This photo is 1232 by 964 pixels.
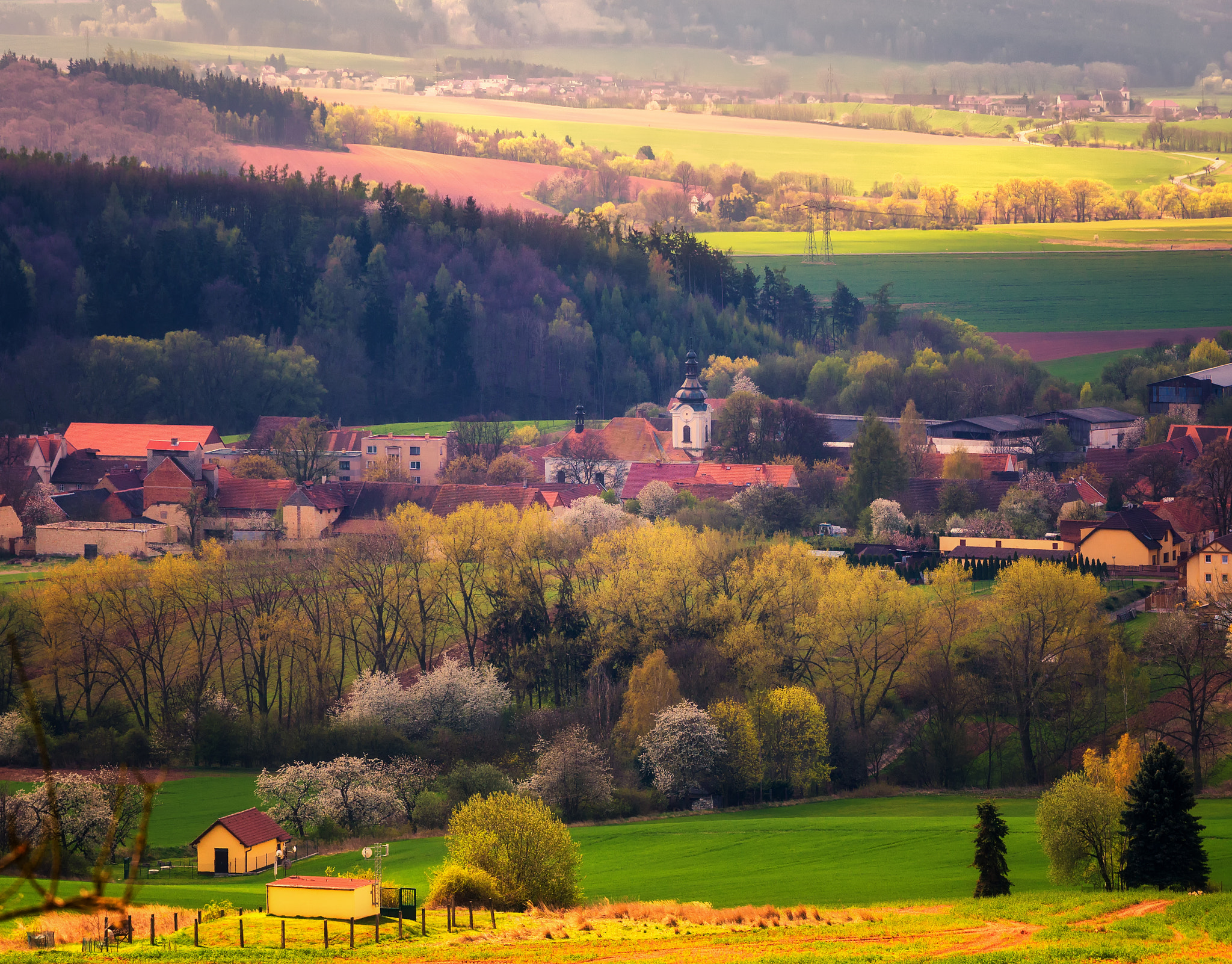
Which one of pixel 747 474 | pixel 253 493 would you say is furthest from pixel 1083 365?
pixel 253 493

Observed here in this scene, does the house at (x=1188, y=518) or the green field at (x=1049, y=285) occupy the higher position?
→ the green field at (x=1049, y=285)

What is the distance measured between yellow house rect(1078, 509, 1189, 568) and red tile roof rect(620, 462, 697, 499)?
25452 mm

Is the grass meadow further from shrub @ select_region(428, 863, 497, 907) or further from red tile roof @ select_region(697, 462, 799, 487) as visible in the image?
red tile roof @ select_region(697, 462, 799, 487)

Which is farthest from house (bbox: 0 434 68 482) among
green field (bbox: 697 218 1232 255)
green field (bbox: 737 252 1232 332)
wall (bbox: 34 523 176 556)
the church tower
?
green field (bbox: 697 218 1232 255)

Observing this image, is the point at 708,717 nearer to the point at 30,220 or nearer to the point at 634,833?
→ the point at 634,833

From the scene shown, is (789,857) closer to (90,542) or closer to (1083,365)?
(90,542)

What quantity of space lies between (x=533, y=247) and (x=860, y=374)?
4358 cm

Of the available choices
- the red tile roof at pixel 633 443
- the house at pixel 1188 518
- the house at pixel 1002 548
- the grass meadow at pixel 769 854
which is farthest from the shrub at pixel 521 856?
the red tile roof at pixel 633 443

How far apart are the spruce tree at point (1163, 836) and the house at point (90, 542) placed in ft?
164

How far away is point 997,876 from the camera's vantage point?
92.8 feet

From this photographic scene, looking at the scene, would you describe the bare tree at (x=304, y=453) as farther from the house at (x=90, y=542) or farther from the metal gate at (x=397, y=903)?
the metal gate at (x=397, y=903)

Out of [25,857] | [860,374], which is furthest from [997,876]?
[860,374]

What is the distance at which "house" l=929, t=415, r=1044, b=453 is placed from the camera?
316 feet

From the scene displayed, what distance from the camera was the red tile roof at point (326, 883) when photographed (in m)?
26.0
